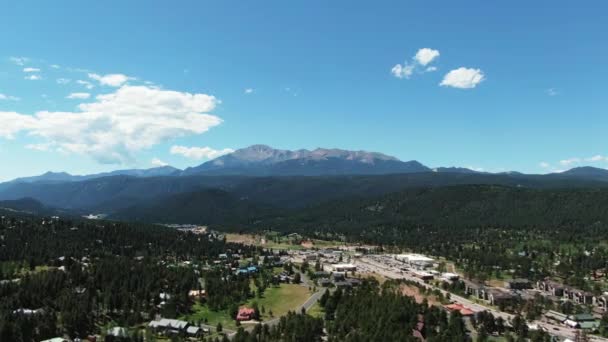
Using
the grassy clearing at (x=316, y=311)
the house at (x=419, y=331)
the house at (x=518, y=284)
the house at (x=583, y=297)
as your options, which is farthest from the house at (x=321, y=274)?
the house at (x=583, y=297)

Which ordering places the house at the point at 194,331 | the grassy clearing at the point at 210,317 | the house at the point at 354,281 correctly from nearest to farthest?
1. the house at the point at 194,331
2. the grassy clearing at the point at 210,317
3. the house at the point at 354,281

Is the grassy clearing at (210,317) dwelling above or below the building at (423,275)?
above

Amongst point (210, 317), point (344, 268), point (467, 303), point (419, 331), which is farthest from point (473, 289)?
point (210, 317)

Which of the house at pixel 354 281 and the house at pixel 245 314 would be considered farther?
the house at pixel 354 281

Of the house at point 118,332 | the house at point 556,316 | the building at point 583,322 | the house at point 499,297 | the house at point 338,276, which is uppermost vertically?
the house at point 118,332

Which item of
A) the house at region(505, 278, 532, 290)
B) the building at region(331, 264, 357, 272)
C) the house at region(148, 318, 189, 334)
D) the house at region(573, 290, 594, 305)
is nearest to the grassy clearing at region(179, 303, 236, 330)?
the house at region(148, 318, 189, 334)

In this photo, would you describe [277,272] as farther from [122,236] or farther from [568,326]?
[568,326]

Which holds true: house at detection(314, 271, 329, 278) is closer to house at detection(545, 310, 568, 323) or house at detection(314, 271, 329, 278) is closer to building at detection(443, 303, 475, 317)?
building at detection(443, 303, 475, 317)

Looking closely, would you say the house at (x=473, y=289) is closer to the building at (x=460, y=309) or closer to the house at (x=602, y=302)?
the building at (x=460, y=309)

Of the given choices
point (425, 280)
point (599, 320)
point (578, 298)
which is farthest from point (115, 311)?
point (578, 298)
